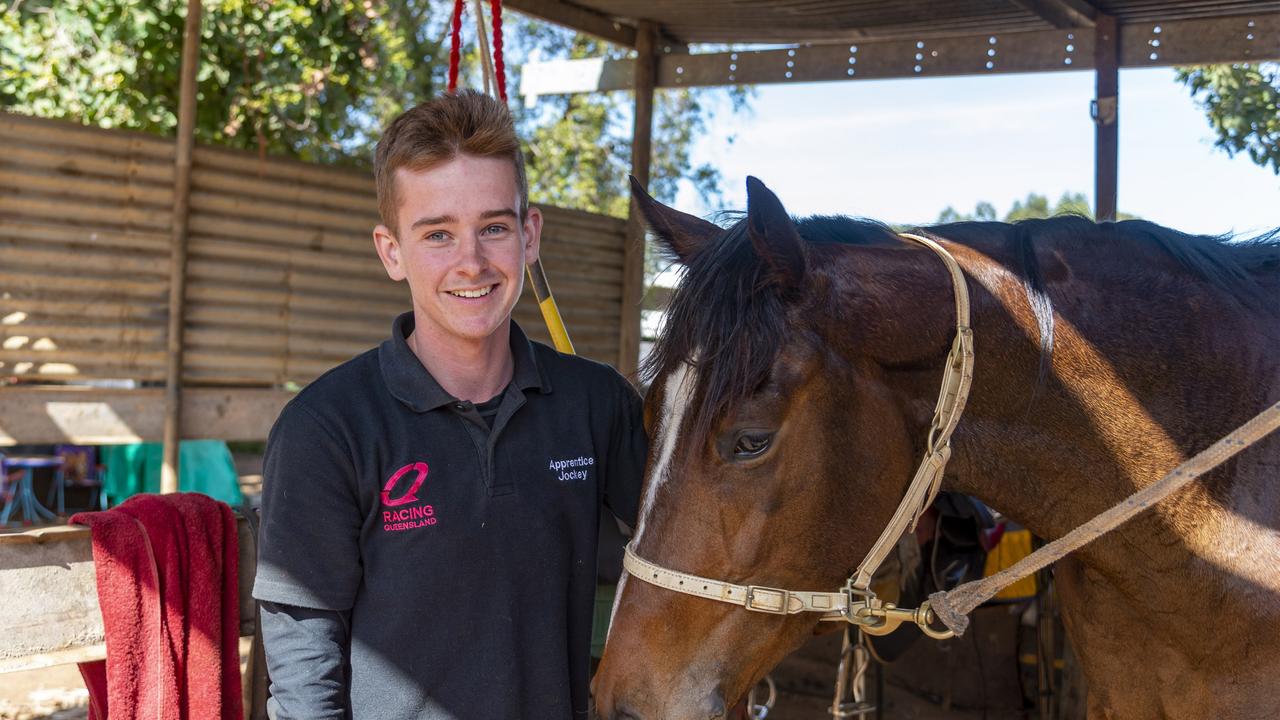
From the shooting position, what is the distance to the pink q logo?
5.14ft

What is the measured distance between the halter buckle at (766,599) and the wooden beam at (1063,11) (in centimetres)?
388

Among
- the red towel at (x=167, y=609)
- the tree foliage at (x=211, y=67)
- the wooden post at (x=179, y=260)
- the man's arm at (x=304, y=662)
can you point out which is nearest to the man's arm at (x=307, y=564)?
the man's arm at (x=304, y=662)

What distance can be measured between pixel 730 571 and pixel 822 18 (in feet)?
14.2

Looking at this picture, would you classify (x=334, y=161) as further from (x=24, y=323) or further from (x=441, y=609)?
(x=441, y=609)

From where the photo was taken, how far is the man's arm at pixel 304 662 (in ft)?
4.75

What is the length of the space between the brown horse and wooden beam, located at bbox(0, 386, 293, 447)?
341cm

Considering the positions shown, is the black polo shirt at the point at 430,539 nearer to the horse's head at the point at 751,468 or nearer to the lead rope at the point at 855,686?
the horse's head at the point at 751,468

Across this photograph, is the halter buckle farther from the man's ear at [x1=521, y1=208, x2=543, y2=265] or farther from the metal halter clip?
the man's ear at [x1=521, y1=208, x2=543, y2=265]

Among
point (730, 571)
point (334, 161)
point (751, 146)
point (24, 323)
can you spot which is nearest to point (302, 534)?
point (730, 571)

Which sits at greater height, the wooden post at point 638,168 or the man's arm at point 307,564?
the wooden post at point 638,168

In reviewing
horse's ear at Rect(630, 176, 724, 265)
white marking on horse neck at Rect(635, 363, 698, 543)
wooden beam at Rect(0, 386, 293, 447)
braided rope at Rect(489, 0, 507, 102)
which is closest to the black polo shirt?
white marking on horse neck at Rect(635, 363, 698, 543)

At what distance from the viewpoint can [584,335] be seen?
6387 mm

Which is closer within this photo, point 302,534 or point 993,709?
point 302,534

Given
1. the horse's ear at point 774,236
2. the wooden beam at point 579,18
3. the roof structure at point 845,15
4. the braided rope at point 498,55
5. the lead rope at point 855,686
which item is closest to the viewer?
the horse's ear at point 774,236
